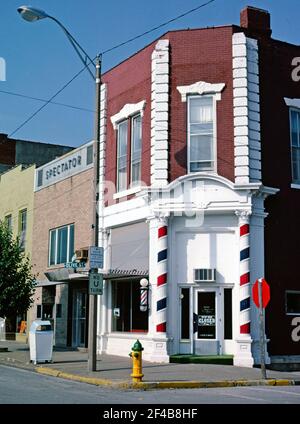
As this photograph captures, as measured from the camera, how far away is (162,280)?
1972cm

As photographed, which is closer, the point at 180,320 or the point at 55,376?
the point at 55,376

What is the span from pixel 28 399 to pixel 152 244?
978 centimetres

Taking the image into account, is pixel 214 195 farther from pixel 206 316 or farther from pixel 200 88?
pixel 206 316

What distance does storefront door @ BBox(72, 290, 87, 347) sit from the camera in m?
25.2

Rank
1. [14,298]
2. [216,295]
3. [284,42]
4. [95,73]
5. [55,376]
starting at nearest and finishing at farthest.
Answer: [55,376]
[95,73]
[216,295]
[284,42]
[14,298]

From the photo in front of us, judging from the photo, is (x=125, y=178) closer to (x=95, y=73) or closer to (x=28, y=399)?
(x=95, y=73)

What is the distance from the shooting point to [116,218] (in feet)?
74.7

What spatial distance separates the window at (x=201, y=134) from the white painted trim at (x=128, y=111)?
6.30ft

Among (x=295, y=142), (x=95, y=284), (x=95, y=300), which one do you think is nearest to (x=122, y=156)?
(x=295, y=142)

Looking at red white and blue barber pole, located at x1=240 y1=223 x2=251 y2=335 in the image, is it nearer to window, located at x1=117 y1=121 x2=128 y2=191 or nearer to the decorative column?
the decorative column

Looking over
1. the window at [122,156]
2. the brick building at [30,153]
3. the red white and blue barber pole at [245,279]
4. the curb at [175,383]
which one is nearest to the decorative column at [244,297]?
the red white and blue barber pole at [245,279]

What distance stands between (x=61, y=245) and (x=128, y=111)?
8.11m
